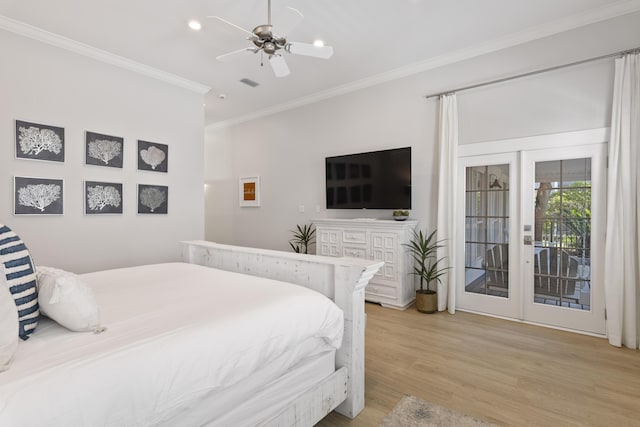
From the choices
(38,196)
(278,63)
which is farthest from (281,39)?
(38,196)

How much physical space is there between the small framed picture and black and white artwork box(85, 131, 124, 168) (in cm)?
246

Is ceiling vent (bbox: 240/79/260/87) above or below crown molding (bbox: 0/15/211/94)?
above

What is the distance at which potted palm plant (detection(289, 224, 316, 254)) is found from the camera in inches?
205

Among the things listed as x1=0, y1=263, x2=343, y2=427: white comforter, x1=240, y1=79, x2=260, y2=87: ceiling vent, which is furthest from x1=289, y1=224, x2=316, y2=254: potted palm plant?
x1=0, y1=263, x2=343, y2=427: white comforter

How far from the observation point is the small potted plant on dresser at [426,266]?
3768 mm

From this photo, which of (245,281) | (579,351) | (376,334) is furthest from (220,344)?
(579,351)

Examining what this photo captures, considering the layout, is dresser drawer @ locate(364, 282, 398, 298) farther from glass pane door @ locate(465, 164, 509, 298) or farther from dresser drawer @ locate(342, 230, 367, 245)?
glass pane door @ locate(465, 164, 509, 298)

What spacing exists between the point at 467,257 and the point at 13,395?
3942 millimetres

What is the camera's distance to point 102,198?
364 cm

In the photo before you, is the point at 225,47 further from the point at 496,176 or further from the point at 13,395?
the point at 13,395

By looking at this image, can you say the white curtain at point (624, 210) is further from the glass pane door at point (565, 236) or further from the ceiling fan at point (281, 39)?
the ceiling fan at point (281, 39)

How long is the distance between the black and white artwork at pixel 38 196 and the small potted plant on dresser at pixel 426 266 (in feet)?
12.6

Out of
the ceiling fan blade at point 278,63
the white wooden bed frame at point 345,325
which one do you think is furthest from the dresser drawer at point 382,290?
the ceiling fan blade at point 278,63

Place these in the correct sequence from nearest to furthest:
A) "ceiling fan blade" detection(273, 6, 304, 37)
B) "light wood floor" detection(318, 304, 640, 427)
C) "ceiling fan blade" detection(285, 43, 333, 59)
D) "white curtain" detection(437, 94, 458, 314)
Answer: "light wood floor" detection(318, 304, 640, 427)
"ceiling fan blade" detection(273, 6, 304, 37)
"ceiling fan blade" detection(285, 43, 333, 59)
"white curtain" detection(437, 94, 458, 314)
